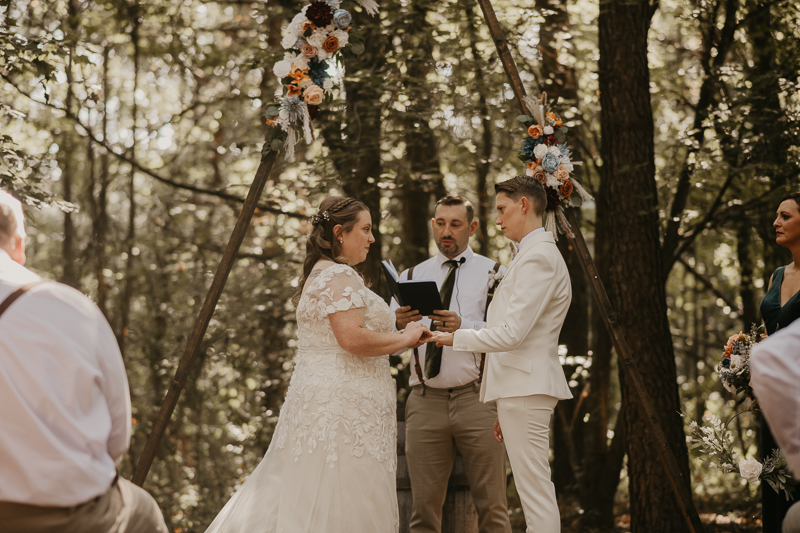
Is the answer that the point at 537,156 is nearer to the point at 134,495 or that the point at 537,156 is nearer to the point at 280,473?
the point at 280,473

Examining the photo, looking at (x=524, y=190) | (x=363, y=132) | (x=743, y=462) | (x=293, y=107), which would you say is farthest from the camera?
Result: (x=363, y=132)

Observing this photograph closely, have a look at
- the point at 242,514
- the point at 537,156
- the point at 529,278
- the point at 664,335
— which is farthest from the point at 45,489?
the point at 664,335

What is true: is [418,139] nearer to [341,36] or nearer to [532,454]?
[341,36]

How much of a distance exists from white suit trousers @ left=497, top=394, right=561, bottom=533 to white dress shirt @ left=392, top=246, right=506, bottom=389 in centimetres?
76

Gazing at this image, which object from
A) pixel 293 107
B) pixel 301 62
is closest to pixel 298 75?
pixel 301 62

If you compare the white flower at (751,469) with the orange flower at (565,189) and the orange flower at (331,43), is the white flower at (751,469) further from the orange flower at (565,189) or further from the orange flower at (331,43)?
the orange flower at (331,43)

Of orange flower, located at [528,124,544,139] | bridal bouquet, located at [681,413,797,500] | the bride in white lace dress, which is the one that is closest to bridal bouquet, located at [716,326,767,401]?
bridal bouquet, located at [681,413,797,500]

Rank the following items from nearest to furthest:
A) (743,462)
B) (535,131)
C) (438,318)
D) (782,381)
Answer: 1. (782,381)
2. (743,462)
3. (438,318)
4. (535,131)

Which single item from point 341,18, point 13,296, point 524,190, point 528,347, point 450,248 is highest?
point 341,18

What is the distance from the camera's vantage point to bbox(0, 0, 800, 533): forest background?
5.70 meters

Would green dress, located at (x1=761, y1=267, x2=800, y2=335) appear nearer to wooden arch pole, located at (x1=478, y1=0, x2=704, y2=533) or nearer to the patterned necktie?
wooden arch pole, located at (x1=478, y1=0, x2=704, y2=533)

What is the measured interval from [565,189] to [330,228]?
1.52 meters

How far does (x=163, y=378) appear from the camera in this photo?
895cm

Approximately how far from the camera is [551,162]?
434cm
